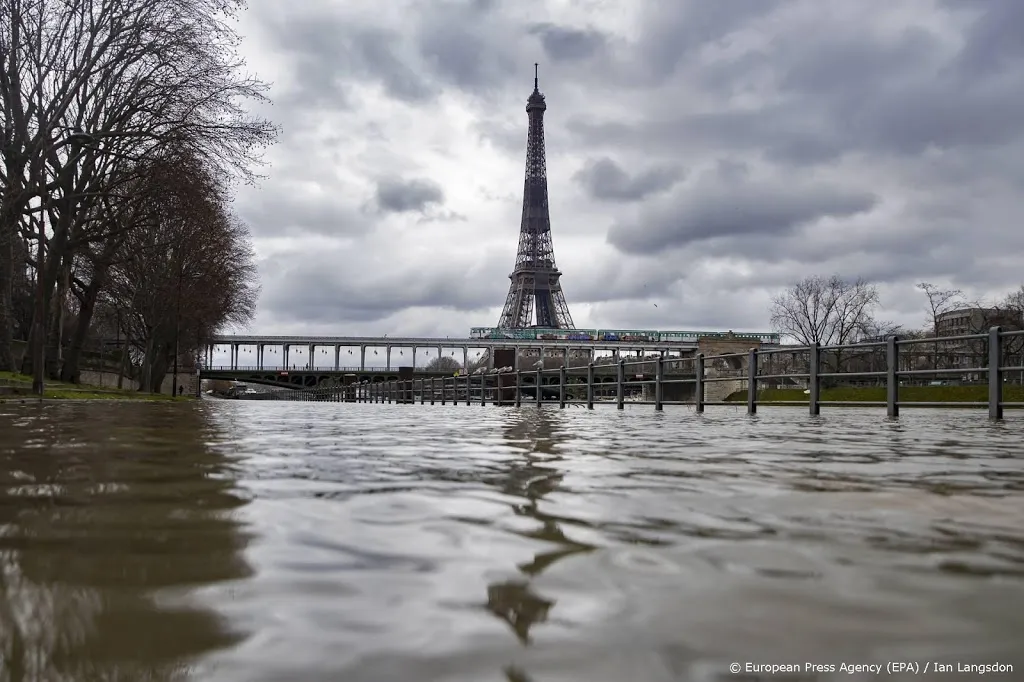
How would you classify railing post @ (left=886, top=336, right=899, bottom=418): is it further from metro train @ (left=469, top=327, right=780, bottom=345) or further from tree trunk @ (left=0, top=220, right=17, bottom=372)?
metro train @ (left=469, top=327, right=780, bottom=345)

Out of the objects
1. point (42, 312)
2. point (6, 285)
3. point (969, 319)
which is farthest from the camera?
point (969, 319)

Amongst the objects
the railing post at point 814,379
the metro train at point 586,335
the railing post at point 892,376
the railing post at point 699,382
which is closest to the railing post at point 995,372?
the railing post at point 892,376

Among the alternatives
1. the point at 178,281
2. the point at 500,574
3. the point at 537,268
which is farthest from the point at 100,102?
Answer: the point at 537,268

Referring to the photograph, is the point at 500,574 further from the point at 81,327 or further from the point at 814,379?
the point at 81,327

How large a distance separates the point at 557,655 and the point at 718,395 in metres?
40.0

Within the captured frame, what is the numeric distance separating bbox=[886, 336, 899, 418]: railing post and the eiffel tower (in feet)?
243

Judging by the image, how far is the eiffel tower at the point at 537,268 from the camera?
84.0m

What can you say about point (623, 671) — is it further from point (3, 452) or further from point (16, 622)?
point (3, 452)

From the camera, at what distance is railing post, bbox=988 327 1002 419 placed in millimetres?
8352

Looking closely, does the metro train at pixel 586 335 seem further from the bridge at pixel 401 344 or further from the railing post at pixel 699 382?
the railing post at pixel 699 382

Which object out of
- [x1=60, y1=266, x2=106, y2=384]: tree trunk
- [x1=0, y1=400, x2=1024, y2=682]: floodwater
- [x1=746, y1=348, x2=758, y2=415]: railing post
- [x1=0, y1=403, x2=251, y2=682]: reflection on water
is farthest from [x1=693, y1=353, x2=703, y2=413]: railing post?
[x1=60, y1=266, x2=106, y2=384]: tree trunk

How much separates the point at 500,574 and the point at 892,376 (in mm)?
8870

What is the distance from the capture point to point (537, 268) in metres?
84.2

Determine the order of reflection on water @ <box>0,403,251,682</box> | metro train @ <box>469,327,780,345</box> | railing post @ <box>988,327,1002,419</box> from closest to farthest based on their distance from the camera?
reflection on water @ <box>0,403,251,682</box>, railing post @ <box>988,327,1002,419</box>, metro train @ <box>469,327,780,345</box>
